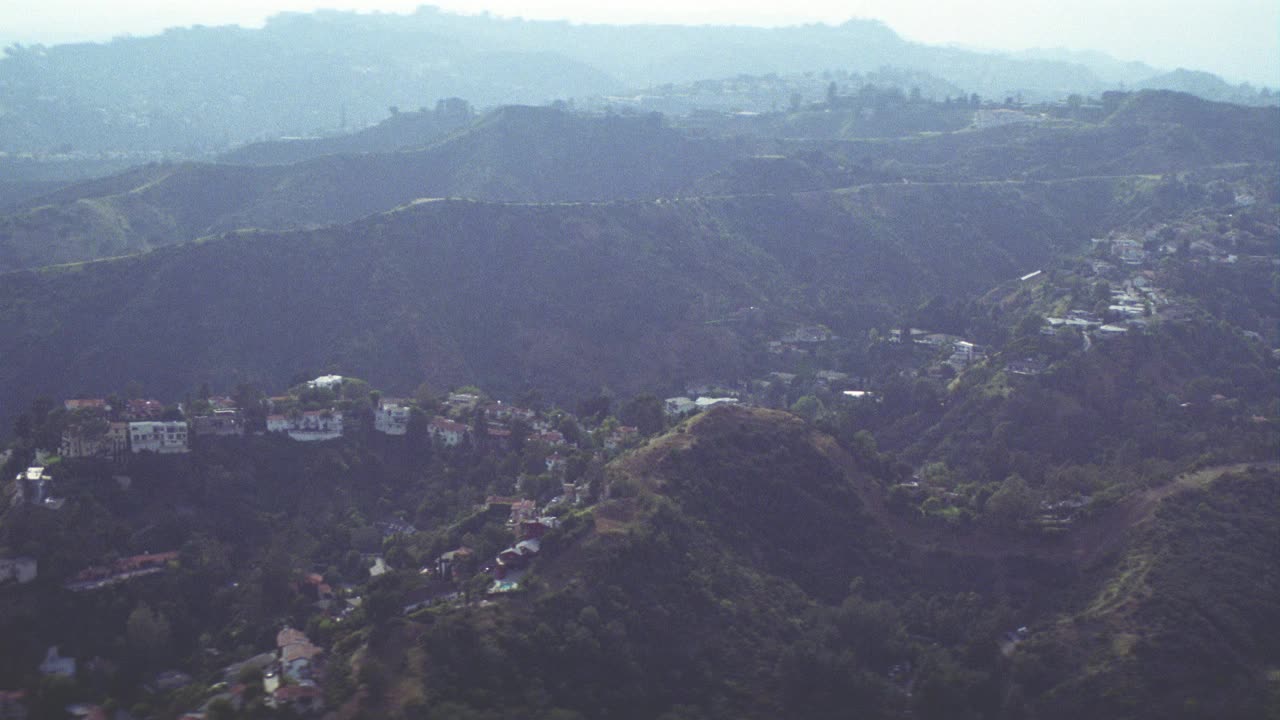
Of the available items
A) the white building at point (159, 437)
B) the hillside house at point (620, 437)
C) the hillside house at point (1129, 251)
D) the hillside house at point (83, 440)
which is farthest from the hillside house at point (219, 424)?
the hillside house at point (1129, 251)

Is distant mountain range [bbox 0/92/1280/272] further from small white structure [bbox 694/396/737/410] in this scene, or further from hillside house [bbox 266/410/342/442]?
hillside house [bbox 266/410/342/442]

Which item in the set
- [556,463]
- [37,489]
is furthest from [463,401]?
[37,489]

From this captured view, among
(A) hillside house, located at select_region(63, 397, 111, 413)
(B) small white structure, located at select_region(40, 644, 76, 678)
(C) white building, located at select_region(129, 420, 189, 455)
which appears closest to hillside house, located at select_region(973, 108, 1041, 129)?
(A) hillside house, located at select_region(63, 397, 111, 413)

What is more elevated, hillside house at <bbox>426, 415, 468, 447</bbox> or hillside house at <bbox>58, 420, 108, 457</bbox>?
hillside house at <bbox>58, 420, 108, 457</bbox>

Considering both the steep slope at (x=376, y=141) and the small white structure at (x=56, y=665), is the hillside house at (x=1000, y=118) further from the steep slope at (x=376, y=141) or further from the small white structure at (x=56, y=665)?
the small white structure at (x=56, y=665)

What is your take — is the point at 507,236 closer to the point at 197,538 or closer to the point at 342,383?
the point at 342,383
